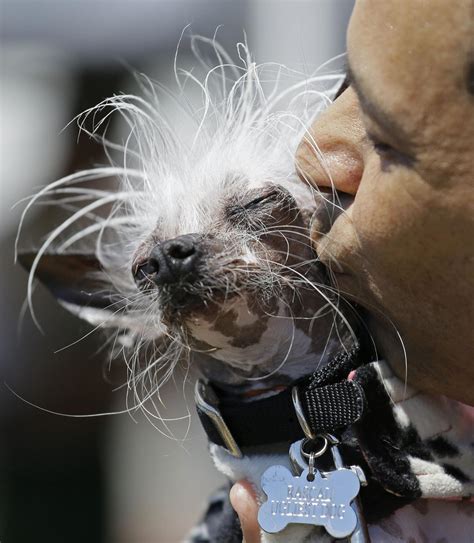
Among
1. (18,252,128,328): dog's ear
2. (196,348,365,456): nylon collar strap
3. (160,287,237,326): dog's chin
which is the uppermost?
(160,287,237,326): dog's chin

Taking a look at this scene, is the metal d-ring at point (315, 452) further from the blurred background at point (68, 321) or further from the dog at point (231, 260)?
the blurred background at point (68, 321)

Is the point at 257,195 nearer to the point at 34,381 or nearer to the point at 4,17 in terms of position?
the point at 34,381

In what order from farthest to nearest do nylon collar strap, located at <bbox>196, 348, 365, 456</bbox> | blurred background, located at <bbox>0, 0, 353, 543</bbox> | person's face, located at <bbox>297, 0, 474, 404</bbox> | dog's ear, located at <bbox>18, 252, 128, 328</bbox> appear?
blurred background, located at <bbox>0, 0, 353, 543</bbox>, dog's ear, located at <bbox>18, 252, 128, 328</bbox>, nylon collar strap, located at <bbox>196, 348, 365, 456</bbox>, person's face, located at <bbox>297, 0, 474, 404</bbox>

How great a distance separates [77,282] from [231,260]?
10.3 inches

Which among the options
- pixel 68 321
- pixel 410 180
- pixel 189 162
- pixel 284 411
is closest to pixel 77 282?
pixel 189 162

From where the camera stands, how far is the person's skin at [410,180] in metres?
0.48

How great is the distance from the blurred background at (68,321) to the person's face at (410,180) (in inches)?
43.1

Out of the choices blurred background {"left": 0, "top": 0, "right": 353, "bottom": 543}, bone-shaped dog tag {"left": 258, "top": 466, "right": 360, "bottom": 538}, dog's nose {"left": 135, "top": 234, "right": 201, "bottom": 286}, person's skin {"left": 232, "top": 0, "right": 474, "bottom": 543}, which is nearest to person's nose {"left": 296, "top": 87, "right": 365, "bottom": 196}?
person's skin {"left": 232, "top": 0, "right": 474, "bottom": 543}

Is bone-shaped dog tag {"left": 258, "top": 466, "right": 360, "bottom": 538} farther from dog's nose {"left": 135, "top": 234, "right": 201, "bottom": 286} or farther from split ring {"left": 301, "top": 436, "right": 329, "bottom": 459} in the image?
dog's nose {"left": 135, "top": 234, "right": 201, "bottom": 286}

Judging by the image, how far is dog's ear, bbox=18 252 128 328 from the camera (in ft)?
2.64

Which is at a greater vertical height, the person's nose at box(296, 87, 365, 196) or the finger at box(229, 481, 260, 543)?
the person's nose at box(296, 87, 365, 196)

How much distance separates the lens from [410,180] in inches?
20.2

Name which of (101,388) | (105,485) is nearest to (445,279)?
(101,388)

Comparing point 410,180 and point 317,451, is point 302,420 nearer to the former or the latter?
point 317,451
